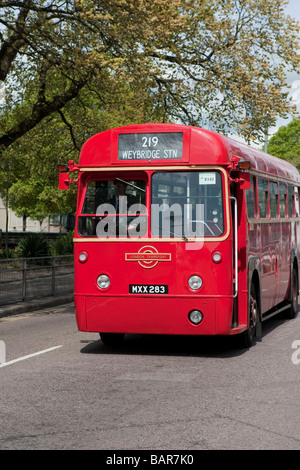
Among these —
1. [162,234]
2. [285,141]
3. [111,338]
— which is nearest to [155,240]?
[162,234]

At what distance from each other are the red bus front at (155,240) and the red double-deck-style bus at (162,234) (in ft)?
0.04

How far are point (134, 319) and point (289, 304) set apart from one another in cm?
587

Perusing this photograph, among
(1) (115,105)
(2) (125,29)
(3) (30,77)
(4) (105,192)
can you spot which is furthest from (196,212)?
(3) (30,77)

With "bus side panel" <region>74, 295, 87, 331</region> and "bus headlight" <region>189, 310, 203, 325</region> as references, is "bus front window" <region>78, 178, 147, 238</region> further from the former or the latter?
"bus headlight" <region>189, 310, 203, 325</region>

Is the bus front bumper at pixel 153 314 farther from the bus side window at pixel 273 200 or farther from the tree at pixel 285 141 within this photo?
the tree at pixel 285 141

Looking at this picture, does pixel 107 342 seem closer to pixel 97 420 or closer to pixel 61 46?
pixel 97 420

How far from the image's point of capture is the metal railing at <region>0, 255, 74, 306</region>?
60.2 ft

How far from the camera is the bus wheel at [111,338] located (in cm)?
1144

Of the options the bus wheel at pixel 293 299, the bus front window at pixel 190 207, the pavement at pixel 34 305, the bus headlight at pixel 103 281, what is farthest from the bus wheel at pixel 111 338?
the pavement at pixel 34 305

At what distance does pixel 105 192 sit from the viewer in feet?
35.1

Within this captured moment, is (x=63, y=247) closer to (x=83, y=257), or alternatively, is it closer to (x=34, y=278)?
(x=34, y=278)

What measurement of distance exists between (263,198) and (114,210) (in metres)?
3.12

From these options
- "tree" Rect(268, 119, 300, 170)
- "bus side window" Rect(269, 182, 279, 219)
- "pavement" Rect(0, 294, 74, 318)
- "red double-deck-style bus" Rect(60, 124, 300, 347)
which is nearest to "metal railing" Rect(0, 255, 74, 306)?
"pavement" Rect(0, 294, 74, 318)

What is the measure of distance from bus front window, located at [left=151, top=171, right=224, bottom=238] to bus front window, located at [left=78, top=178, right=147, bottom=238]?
0.22 meters
